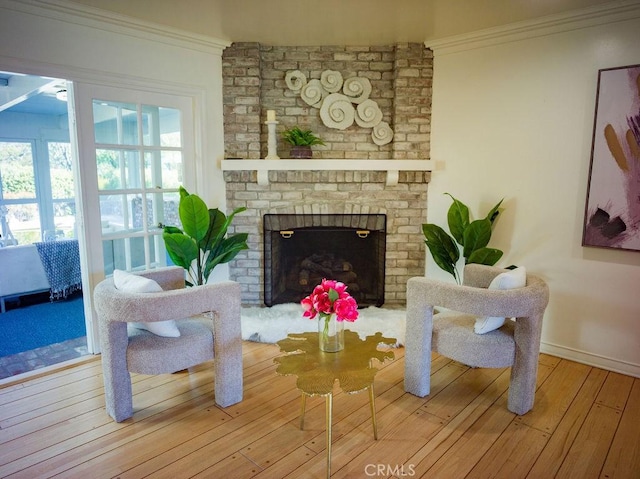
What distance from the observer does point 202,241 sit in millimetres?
3412

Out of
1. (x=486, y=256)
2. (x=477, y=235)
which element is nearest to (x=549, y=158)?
(x=477, y=235)

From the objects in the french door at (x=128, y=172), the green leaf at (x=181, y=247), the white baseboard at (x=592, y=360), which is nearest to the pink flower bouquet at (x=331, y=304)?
the green leaf at (x=181, y=247)

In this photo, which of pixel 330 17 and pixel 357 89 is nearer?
pixel 330 17

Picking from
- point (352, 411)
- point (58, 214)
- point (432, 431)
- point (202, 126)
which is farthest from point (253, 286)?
point (58, 214)

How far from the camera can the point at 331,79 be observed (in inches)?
153

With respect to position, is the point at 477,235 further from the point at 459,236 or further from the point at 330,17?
the point at 330,17

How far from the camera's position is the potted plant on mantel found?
3803mm

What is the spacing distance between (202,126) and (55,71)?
1.15m

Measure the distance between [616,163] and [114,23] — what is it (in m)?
3.68

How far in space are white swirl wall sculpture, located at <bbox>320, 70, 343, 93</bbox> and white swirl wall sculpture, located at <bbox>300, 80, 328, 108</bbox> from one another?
0.16 feet

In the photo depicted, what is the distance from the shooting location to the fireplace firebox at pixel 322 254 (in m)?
4.11

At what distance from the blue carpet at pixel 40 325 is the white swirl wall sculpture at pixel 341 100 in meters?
2.90

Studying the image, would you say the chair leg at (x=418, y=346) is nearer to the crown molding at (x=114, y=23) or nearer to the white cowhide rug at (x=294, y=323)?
the white cowhide rug at (x=294, y=323)

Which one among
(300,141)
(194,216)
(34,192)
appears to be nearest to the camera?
(194,216)
